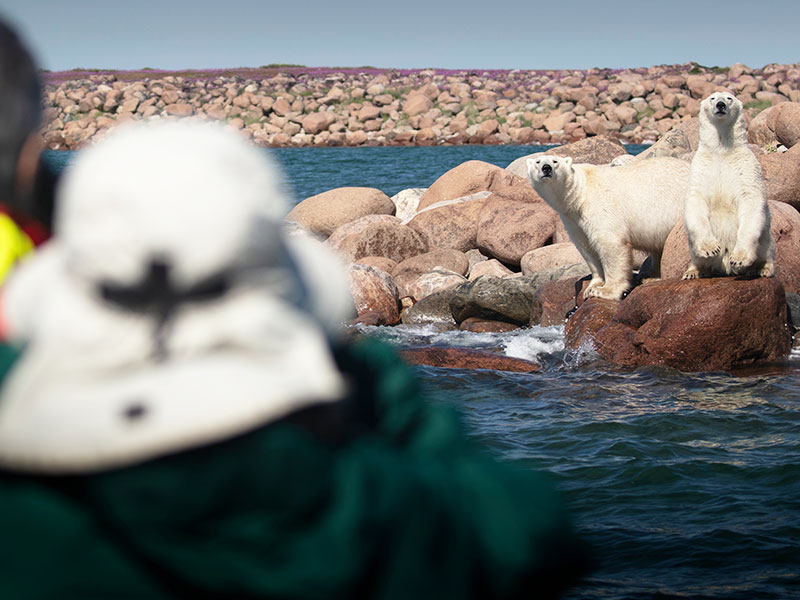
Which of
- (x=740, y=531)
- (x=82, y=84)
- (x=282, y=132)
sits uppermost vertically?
(x=82, y=84)

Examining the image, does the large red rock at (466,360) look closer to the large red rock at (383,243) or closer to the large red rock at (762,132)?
the large red rock at (383,243)

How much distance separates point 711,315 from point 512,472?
719 cm

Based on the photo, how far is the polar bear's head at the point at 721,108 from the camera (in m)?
7.33

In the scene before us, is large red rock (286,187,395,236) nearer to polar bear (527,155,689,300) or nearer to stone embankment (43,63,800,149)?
polar bear (527,155,689,300)

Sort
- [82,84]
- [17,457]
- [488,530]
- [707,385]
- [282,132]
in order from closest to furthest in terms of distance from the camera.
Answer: [17,457] → [488,530] → [707,385] → [282,132] → [82,84]

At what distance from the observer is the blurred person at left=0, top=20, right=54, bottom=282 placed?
963 millimetres

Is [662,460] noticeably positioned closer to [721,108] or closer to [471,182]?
[721,108]

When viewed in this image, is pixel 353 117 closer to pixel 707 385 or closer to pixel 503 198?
pixel 503 198

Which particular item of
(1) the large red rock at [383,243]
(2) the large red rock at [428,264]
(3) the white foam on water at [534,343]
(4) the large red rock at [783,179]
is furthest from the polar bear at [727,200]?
(1) the large red rock at [383,243]

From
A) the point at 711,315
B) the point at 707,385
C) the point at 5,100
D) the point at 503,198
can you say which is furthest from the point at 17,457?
the point at 503,198

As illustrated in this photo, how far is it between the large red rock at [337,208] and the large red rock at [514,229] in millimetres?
3597

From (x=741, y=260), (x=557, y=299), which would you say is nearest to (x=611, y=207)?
(x=557, y=299)

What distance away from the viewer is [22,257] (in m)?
0.97

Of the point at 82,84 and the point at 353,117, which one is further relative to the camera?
the point at 82,84
